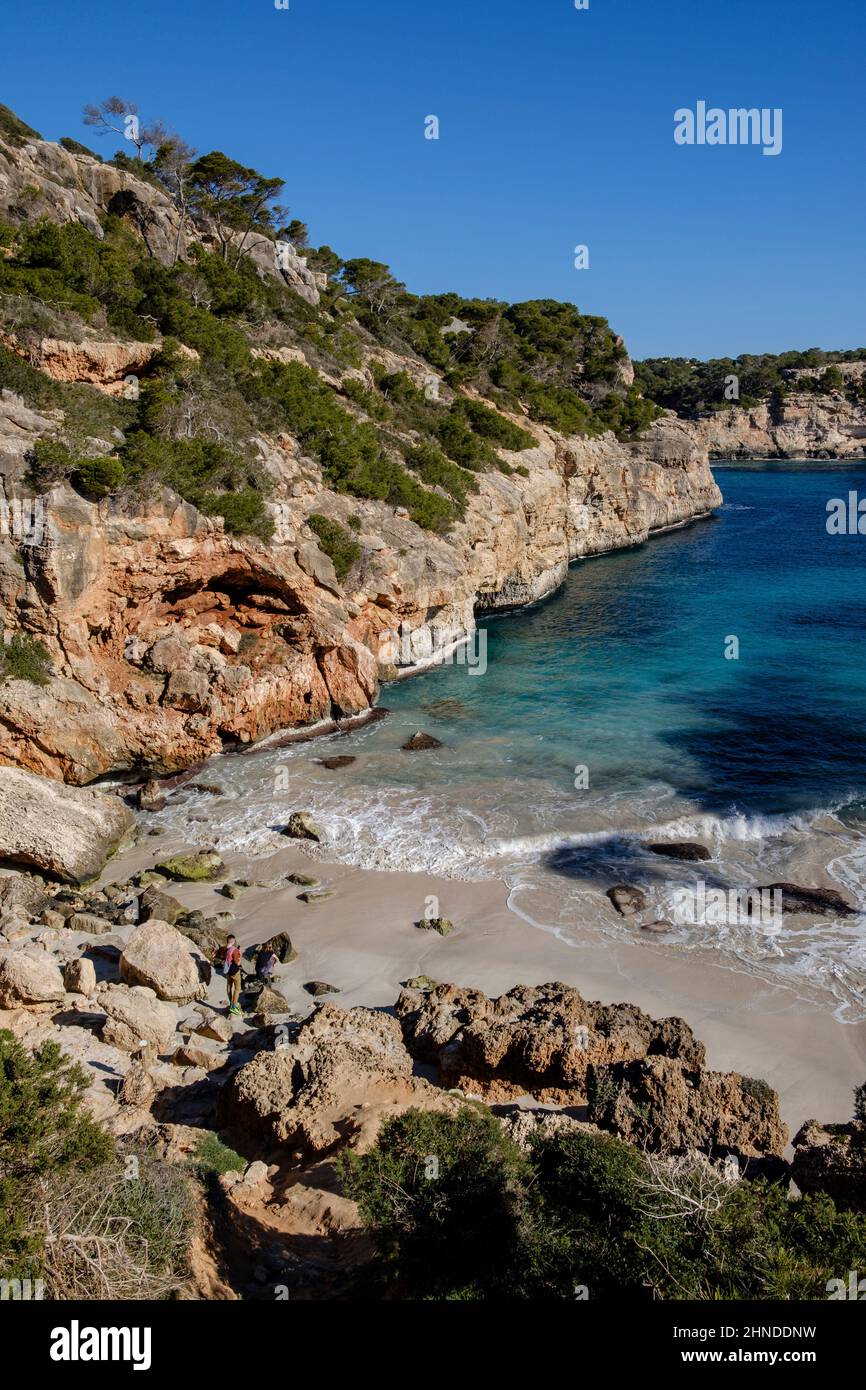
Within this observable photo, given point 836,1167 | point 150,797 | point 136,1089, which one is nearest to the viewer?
point 836,1167

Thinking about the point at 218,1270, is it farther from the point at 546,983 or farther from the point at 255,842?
the point at 255,842

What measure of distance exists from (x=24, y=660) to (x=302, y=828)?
27.8 feet

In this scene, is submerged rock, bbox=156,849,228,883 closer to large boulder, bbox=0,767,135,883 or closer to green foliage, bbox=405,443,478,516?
large boulder, bbox=0,767,135,883

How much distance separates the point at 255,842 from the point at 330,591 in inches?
440

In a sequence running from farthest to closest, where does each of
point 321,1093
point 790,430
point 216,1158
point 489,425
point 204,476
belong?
point 790,430
point 489,425
point 204,476
point 321,1093
point 216,1158

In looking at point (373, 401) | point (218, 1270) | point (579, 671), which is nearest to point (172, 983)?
point (218, 1270)

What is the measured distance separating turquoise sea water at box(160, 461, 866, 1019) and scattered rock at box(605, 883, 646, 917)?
28cm

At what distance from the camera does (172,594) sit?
25.0 metres

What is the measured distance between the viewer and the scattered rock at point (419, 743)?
2600 centimetres

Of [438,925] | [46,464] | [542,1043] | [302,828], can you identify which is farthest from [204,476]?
[542,1043]

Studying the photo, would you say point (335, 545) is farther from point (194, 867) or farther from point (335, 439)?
point (194, 867)

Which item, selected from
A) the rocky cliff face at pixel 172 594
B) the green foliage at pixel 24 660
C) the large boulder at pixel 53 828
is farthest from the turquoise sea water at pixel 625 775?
the green foliage at pixel 24 660

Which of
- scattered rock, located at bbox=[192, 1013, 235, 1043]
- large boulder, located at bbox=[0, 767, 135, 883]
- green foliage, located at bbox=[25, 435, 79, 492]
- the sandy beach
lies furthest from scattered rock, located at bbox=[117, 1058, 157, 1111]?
green foliage, located at bbox=[25, 435, 79, 492]
